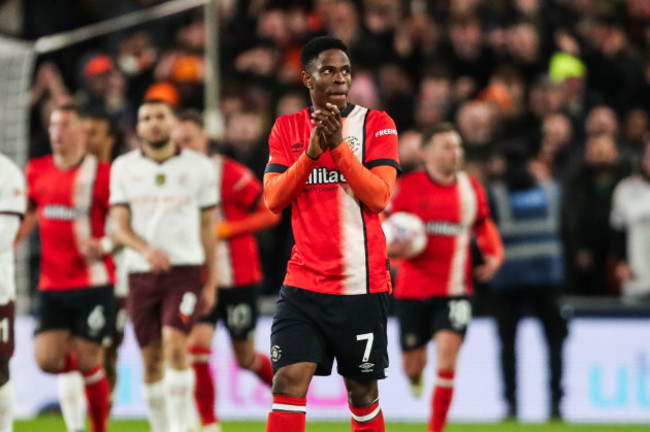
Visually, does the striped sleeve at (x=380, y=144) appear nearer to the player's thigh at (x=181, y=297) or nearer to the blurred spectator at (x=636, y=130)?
the player's thigh at (x=181, y=297)

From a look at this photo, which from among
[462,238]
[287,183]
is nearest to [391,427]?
[462,238]

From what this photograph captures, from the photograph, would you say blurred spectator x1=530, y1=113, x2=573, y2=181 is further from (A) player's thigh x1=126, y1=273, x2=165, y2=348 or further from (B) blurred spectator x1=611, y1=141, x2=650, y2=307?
(A) player's thigh x1=126, y1=273, x2=165, y2=348

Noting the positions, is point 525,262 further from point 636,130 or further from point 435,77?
point 435,77

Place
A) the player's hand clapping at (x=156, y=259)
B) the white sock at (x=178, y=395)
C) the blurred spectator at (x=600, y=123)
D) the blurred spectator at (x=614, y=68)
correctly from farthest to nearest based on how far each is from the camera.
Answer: the blurred spectator at (x=614, y=68) < the blurred spectator at (x=600, y=123) < the white sock at (x=178, y=395) < the player's hand clapping at (x=156, y=259)

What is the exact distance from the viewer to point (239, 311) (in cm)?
943

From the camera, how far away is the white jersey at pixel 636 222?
11.6 metres

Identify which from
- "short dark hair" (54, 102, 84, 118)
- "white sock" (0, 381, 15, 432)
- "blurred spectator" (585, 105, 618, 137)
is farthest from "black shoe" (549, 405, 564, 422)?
"white sock" (0, 381, 15, 432)

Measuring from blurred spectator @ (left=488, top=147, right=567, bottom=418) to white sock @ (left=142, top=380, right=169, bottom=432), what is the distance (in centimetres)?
423

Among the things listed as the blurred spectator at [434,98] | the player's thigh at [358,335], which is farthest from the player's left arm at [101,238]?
the blurred spectator at [434,98]

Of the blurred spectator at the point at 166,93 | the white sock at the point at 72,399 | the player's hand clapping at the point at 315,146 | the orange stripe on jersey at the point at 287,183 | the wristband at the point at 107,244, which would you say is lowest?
the white sock at the point at 72,399

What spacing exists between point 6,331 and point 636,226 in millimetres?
7279

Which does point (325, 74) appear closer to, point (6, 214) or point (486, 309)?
point (6, 214)

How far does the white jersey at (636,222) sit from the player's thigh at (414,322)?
3564mm

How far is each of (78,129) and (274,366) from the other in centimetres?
405
